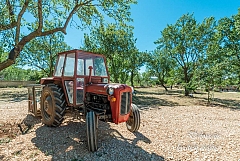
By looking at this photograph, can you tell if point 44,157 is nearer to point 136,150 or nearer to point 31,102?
point 136,150

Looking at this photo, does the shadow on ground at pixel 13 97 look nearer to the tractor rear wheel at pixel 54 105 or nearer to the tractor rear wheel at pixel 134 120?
the tractor rear wheel at pixel 54 105

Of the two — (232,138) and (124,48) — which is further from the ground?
(124,48)

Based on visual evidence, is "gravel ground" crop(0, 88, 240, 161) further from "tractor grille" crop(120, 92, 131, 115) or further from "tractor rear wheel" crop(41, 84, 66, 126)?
"tractor grille" crop(120, 92, 131, 115)

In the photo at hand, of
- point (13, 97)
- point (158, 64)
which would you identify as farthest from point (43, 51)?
point (158, 64)

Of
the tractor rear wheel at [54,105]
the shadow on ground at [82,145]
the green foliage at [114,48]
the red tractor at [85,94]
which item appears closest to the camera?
the shadow on ground at [82,145]

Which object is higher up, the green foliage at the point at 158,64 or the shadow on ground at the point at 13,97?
the green foliage at the point at 158,64

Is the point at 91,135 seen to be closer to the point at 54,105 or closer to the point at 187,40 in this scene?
the point at 54,105

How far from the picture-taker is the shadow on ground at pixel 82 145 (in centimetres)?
314

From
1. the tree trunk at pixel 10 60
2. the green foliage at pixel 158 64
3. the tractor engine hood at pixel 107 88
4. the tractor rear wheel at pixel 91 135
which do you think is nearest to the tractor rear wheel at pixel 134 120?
the tractor engine hood at pixel 107 88

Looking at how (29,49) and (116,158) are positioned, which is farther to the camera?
(29,49)

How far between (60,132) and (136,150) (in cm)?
214

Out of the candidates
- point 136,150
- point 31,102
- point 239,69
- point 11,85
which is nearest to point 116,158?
point 136,150

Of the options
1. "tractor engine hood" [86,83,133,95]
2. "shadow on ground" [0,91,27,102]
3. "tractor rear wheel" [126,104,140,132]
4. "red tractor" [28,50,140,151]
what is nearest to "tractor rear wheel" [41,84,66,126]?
"red tractor" [28,50,140,151]

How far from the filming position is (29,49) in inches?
616
